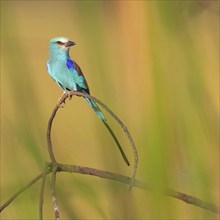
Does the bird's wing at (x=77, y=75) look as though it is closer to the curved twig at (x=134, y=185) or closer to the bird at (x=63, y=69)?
the bird at (x=63, y=69)

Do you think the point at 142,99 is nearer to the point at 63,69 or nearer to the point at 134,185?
the point at 134,185

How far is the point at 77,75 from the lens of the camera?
83 cm

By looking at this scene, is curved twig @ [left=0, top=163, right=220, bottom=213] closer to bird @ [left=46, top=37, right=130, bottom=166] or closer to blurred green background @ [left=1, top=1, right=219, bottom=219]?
A: blurred green background @ [left=1, top=1, right=219, bottom=219]

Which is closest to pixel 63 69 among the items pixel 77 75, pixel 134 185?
pixel 77 75

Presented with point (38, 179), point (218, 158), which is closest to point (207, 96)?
point (218, 158)

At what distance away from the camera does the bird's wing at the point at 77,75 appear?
79cm

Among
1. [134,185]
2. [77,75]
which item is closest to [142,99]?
[134,185]

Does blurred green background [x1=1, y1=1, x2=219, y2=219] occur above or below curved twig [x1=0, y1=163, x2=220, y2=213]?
above

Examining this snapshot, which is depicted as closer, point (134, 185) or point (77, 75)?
point (134, 185)

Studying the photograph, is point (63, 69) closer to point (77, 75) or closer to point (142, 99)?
point (77, 75)

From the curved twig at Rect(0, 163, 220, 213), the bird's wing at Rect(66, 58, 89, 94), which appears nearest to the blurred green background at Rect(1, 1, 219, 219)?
the curved twig at Rect(0, 163, 220, 213)

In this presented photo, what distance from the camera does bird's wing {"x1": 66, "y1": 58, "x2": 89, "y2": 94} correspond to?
789 millimetres

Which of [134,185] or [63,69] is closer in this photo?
[134,185]

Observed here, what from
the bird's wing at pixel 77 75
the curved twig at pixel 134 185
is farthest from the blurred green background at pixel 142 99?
the bird's wing at pixel 77 75
